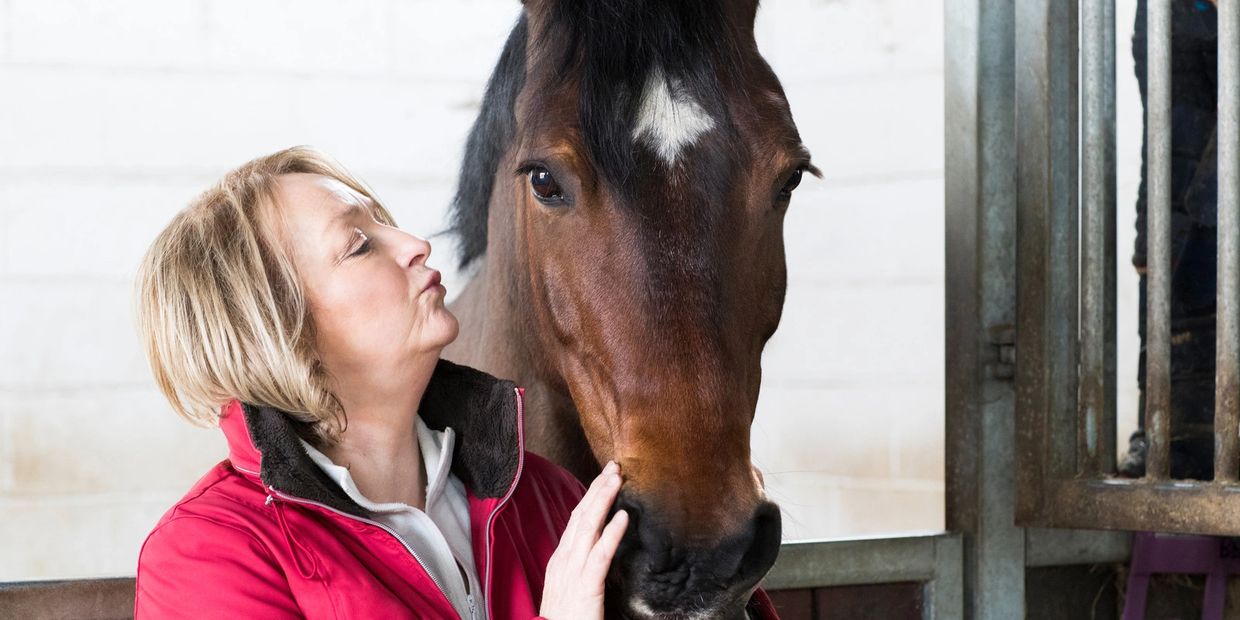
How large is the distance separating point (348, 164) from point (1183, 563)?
7.93ft

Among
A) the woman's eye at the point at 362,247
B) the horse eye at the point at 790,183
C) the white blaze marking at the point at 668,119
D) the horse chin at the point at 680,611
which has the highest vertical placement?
the white blaze marking at the point at 668,119

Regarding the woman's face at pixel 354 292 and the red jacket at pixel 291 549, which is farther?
the woman's face at pixel 354 292

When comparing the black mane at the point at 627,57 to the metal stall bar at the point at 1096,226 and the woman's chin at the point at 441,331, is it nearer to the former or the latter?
the woman's chin at the point at 441,331

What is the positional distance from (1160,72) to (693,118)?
1.07 m

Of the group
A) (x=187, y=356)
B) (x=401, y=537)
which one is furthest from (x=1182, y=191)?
(x=187, y=356)

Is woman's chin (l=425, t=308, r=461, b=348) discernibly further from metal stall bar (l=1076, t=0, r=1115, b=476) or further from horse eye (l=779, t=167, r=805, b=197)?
metal stall bar (l=1076, t=0, r=1115, b=476)

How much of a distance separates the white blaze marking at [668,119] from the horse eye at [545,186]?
6.4 inches

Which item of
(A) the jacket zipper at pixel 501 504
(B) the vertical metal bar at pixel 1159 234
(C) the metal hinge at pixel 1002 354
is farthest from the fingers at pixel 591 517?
(C) the metal hinge at pixel 1002 354

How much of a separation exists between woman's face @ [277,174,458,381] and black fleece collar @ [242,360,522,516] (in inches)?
4.6

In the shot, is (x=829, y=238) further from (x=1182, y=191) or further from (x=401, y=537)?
(x=401, y=537)

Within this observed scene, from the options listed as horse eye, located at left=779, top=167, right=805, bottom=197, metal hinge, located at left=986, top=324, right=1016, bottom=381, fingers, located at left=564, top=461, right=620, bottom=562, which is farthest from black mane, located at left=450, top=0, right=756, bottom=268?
metal hinge, located at left=986, top=324, right=1016, bottom=381

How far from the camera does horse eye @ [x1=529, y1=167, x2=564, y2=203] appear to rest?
1514 millimetres

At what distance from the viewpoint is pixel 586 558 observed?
120 cm

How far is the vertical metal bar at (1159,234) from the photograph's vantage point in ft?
6.56
